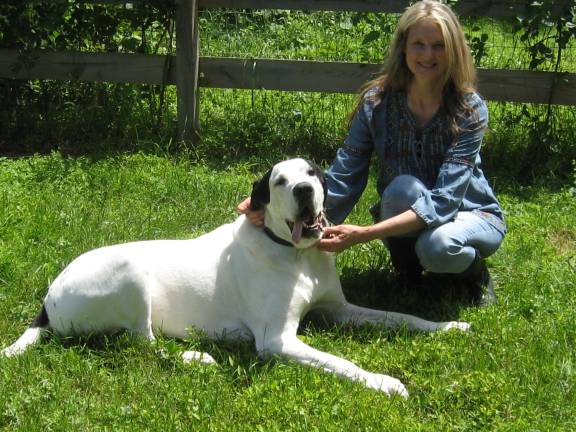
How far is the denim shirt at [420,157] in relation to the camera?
411 centimetres

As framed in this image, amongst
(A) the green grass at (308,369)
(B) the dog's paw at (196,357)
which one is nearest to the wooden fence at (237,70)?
(A) the green grass at (308,369)

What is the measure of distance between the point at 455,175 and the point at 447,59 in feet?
1.83

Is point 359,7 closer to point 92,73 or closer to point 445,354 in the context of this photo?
point 92,73

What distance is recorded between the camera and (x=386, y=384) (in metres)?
3.45

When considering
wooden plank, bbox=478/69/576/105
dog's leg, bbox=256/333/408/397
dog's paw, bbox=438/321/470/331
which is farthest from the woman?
wooden plank, bbox=478/69/576/105

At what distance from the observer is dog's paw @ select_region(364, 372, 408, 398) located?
3.41 m

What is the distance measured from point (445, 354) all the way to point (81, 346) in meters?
1.65

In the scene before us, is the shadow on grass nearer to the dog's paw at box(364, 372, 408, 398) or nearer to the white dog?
the white dog

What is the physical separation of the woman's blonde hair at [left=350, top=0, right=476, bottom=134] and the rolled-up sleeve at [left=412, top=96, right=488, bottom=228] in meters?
0.07

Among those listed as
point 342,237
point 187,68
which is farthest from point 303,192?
point 187,68

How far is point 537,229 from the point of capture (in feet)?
17.7

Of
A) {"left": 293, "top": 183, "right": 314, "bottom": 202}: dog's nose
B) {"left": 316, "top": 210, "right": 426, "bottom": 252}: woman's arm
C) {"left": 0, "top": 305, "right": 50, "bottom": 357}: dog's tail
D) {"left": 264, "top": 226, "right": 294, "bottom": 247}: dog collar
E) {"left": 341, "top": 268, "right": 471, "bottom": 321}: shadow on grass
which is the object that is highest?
{"left": 293, "top": 183, "right": 314, "bottom": 202}: dog's nose

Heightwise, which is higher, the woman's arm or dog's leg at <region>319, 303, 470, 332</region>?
the woman's arm

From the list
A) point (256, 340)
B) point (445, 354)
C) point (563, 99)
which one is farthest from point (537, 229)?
point (256, 340)
